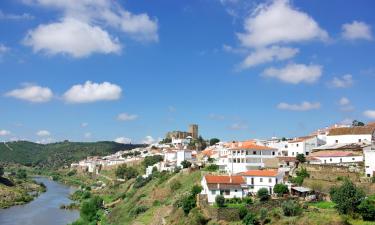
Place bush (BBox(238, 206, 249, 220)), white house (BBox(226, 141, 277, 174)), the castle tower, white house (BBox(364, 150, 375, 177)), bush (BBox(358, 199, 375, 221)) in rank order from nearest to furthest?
1. bush (BBox(358, 199, 375, 221))
2. bush (BBox(238, 206, 249, 220))
3. white house (BBox(364, 150, 375, 177))
4. white house (BBox(226, 141, 277, 174))
5. the castle tower

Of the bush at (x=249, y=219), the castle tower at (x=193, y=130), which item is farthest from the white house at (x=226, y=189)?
the castle tower at (x=193, y=130)

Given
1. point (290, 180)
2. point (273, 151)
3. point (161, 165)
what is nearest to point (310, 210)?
point (290, 180)

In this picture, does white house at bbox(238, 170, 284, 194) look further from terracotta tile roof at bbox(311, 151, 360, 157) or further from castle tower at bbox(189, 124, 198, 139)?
castle tower at bbox(189, 124, 198, 139)

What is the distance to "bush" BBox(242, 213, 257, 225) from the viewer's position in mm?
30906

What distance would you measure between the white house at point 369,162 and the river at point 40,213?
38.0 meters

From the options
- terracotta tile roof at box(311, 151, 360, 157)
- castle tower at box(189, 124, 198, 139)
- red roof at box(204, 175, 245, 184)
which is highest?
castle tower at box(189, 124, 198, 139)

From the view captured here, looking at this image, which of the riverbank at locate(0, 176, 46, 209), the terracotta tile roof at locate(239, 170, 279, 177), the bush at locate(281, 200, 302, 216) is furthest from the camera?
the riverbank at locate(0, 176, 46, 209)

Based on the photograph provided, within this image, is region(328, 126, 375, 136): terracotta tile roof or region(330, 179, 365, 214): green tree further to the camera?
region(328, 126, 375, 136): terracotta tile roof

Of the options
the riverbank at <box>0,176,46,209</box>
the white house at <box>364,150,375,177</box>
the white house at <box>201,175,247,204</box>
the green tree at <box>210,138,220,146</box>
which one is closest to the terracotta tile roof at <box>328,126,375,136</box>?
the white house at <box>364,150,375,177</box>

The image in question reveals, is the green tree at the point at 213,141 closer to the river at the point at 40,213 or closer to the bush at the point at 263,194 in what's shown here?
the river at the point at 40,213

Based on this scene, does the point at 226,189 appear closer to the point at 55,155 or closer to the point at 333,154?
the point at 333,154

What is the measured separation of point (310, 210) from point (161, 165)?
41.6 m

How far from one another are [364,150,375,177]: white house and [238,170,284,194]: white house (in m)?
6.79

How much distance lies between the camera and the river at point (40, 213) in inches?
2308
